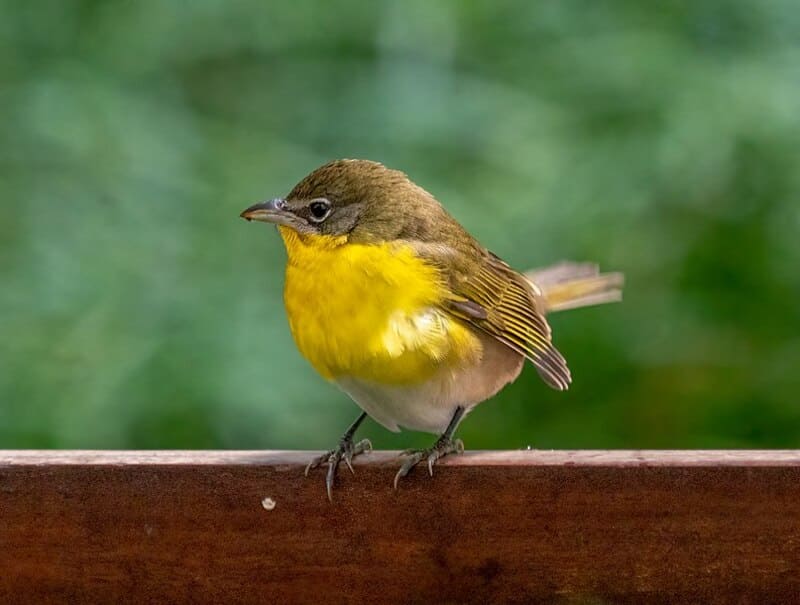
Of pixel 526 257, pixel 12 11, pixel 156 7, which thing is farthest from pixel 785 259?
pixel 12 11

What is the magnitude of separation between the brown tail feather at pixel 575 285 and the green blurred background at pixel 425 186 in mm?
101

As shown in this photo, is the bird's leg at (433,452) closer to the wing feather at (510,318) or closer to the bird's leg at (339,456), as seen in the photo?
the bird's leg at (339,456)

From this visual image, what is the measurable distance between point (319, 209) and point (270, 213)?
5.4 inches

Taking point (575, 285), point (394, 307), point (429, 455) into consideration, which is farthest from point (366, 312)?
point (575, 285)

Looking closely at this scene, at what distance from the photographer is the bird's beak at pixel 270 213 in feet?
11.7

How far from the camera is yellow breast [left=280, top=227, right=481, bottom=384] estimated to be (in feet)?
11.4

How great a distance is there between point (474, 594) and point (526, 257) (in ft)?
5.86

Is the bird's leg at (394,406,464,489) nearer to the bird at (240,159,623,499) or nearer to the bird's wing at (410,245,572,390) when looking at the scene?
the bird at (240,159,623,499)

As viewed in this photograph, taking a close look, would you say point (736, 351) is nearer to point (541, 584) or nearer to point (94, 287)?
point (541, 584)

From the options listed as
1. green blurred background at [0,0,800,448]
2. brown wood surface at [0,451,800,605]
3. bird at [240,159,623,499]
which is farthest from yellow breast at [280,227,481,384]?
green blurred background at [0,0,800,448]

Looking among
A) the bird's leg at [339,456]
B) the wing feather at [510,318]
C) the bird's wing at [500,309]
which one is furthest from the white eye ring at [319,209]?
the bird's leg at [339,456]

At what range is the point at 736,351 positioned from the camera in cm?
444

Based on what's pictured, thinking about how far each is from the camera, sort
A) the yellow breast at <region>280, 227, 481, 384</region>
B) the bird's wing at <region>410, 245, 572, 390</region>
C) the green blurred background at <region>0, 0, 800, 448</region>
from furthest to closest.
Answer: the green blurred background at <region>0, 0, 800, 448</region> → the bird's wing at <region>410, 245, 572, 390</region> → the yellow breast at <region>280, 227, 481, 384</region>

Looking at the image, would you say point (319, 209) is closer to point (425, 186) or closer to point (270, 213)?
point (270, 213)
